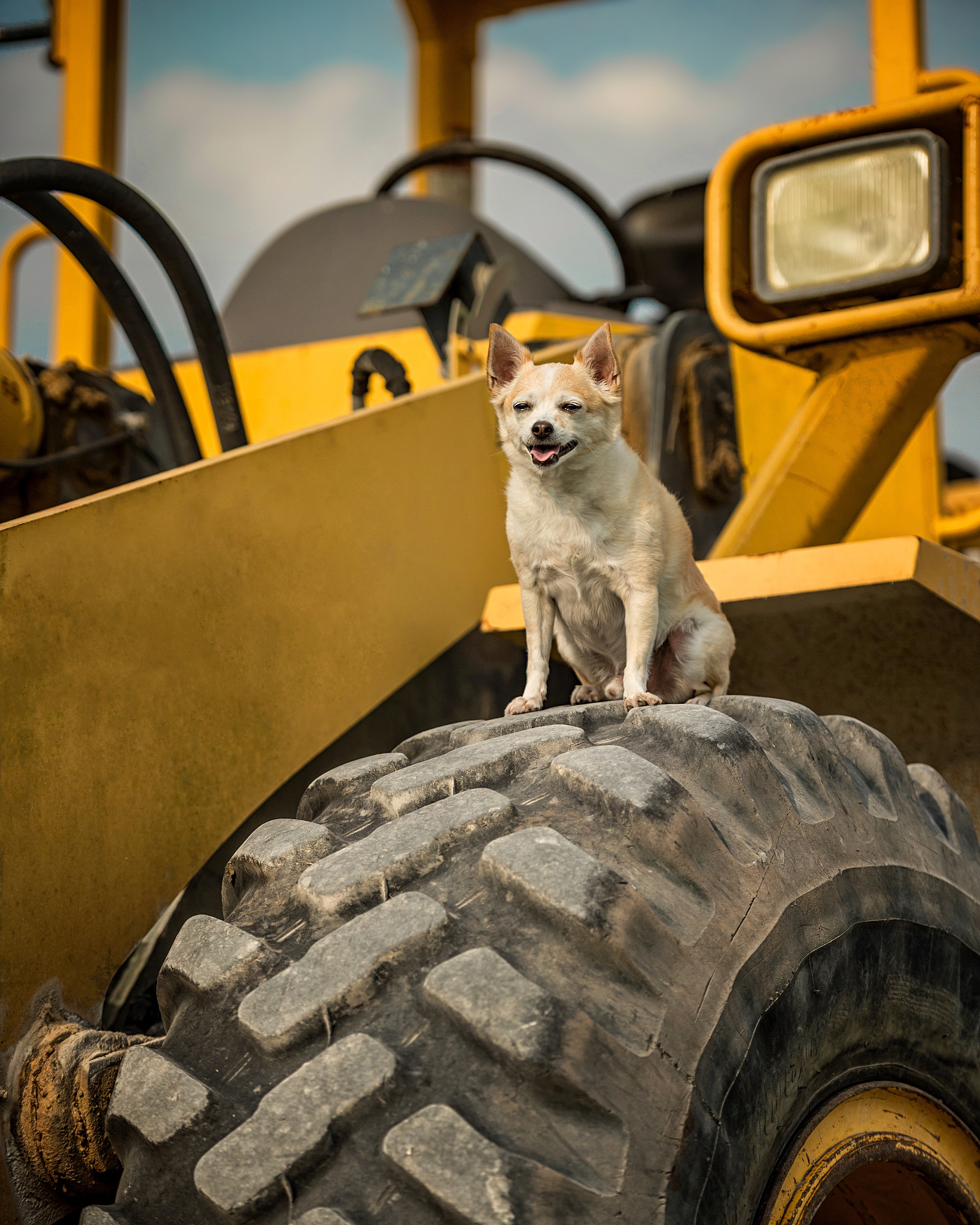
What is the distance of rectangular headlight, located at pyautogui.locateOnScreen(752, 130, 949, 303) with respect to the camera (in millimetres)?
1655

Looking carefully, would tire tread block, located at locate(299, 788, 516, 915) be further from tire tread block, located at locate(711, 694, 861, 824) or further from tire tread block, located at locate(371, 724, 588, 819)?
tire tread block, located at locate(711, 694, 861, 824)

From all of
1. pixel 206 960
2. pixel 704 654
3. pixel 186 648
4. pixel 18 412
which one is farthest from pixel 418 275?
pixel 206 960

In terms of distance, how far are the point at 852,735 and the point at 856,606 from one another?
0.26 meters

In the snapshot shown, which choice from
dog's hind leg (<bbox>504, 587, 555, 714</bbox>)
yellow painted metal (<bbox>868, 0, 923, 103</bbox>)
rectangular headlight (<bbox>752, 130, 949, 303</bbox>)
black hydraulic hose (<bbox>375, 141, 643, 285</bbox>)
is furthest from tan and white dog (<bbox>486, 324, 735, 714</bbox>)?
black hydraulic hose (<bbox>375, 141, 643, 285</bbox>)

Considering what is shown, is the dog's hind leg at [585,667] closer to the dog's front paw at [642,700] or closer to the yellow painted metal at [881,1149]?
the dog's front paw at [642,700]

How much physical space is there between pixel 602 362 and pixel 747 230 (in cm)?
45

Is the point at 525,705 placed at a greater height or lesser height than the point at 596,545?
lesser

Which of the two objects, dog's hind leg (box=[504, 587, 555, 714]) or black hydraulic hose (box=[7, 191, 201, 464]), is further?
black hydraulic hose (box=[7, 191, 201, 464])

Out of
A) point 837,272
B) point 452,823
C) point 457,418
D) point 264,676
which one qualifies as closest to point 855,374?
point 837,272

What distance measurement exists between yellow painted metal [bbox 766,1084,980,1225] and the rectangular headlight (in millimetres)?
1090

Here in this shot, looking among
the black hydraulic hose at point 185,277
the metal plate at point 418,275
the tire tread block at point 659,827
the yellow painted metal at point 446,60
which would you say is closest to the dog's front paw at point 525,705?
the tire tread block at point 659,827

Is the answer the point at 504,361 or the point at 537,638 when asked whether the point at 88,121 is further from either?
the point at 537,638

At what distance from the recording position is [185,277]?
75.9 inches

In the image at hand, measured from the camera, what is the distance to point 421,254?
235 cm
